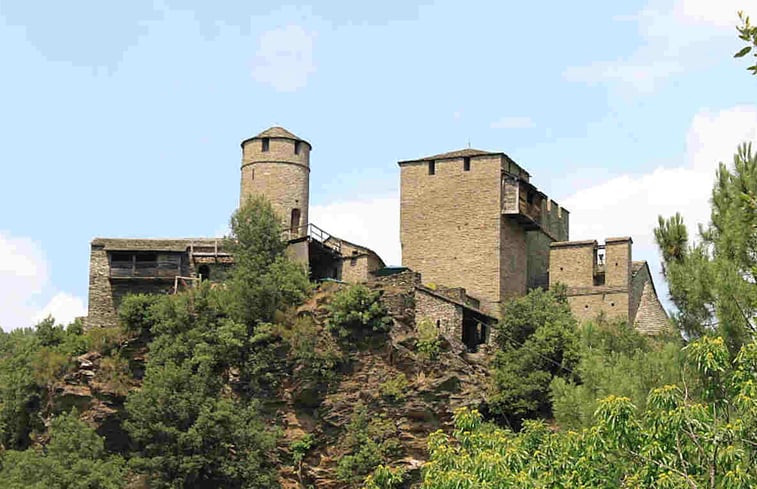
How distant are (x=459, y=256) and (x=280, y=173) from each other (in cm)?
875

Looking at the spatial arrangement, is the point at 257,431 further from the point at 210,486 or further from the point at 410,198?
the point at 410,198

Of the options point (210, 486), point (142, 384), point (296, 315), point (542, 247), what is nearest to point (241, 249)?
point (296, 315)

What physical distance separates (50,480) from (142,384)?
497 centimetres

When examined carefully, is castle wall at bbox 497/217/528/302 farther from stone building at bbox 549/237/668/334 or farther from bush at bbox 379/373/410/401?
bush at bbox 379/373/410/401

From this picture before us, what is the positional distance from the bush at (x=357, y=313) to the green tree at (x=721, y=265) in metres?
22.5

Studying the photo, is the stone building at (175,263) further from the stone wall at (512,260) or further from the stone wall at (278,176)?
the stone wall at (512,260)

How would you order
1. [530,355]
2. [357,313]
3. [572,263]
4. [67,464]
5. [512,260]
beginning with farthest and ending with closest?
1. [512,260]
2. [572,263]
3. [357,313]
4. [530,355]
5. [67,464]

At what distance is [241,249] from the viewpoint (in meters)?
47.4

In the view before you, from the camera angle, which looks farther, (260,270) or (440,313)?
(260,270)

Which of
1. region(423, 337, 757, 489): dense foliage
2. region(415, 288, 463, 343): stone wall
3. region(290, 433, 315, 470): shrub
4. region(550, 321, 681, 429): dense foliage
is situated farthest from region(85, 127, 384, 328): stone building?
region(423, 337, 757, 489): dense foliage

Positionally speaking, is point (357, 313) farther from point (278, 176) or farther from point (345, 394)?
point (278, 176)

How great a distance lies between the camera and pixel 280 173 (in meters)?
52.5

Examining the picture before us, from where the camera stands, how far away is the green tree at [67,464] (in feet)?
133

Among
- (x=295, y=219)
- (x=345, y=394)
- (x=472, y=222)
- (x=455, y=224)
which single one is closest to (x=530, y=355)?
(x=345, y=394)
